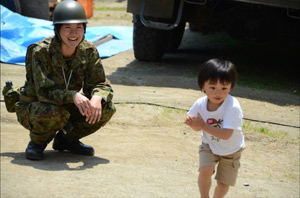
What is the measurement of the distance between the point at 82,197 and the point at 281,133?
232 cm

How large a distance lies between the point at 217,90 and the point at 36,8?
8.74 m

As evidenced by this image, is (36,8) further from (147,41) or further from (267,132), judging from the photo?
(267,132)

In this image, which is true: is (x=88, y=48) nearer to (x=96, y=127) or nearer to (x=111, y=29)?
(x=96, y=127)

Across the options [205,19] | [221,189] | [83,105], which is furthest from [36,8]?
[221,189]

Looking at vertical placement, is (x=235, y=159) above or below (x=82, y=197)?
above

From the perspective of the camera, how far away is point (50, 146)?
16.7 feet

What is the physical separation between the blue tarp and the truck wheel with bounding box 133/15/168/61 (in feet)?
2.97

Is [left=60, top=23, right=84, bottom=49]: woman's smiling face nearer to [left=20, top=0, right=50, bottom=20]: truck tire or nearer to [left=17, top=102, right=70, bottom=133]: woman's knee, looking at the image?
→ [left=17, top=102, right=70, bottom=133]: woman's knee

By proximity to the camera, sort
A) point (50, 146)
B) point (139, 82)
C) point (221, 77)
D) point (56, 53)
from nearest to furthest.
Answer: point (221, 77), point (56, 53), point (50, 146), point (139, 82)

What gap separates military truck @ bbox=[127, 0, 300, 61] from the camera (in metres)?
7.29

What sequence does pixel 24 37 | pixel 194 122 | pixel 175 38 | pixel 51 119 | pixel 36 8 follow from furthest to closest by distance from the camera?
pixel 36 8 → pixel 175 38 → pixel 24 37 → pixel 51 119 → pixel 194 122

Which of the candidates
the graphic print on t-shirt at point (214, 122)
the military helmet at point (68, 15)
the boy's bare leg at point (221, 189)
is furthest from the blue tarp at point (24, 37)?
the graphic print on t-shirt at point (214, 122)

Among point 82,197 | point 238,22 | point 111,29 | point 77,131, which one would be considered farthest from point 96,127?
point 111,29

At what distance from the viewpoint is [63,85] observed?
4.39 metres
